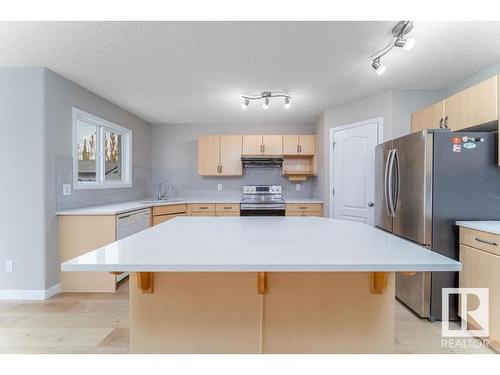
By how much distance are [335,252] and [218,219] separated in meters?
1.10

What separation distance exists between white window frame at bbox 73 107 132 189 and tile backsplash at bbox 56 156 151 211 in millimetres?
69

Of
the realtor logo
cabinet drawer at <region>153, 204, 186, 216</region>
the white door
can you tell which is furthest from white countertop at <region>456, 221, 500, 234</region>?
cabinet drawer at <region>153, 204, 186, 216</region>

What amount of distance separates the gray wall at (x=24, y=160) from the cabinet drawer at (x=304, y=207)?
3.17m

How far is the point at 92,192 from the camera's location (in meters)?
3.39

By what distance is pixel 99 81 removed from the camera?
117 inches

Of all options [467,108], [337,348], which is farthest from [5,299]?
[467,108]

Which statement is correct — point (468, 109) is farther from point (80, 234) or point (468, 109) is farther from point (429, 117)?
point (80, 234)

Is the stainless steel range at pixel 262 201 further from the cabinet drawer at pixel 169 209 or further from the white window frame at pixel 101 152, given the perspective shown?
the white window frame at pixel 101 152

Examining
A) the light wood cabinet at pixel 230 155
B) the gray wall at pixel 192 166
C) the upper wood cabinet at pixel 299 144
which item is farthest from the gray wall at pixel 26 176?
the upper wood cabinet at pixel 299 144

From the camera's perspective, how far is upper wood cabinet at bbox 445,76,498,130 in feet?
6.81

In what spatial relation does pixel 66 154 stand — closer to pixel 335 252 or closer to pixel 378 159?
pixel 335 252

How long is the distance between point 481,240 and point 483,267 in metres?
0.20

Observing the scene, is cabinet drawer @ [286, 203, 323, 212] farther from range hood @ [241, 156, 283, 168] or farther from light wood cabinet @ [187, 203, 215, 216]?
light wood cabinet @ [187, 203, 215, 216]

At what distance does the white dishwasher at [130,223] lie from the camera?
297 cm
